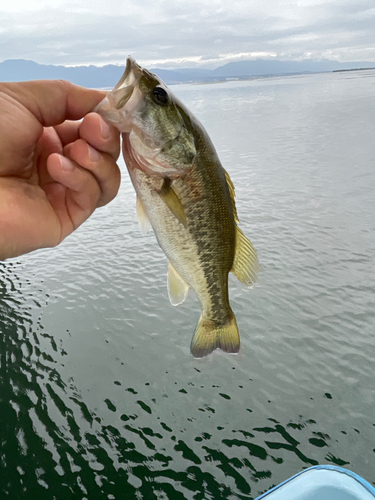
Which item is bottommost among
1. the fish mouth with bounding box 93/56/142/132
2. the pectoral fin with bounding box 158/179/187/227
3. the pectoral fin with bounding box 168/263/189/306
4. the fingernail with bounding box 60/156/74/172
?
the pectoral fin with bounding box 168/263/189/306

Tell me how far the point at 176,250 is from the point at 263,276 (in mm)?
5853

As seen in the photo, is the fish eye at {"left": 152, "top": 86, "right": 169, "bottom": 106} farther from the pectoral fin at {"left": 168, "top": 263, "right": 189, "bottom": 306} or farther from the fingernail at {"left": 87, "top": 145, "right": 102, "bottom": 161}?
the pectoral fin at {"left": 168, "top": 263, "right": 189, "bottom": 306}

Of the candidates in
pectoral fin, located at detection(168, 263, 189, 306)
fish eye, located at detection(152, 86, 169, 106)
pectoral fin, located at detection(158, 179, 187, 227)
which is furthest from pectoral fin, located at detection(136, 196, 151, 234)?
fish eye, located at detection(152, 86, 169, 106)

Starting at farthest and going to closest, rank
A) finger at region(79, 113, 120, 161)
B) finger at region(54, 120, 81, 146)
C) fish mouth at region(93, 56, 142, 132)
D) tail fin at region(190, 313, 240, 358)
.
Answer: tail fin at region(190, 313, 240, 358)
finger at region(54, 120, 81, 146)
finger at region(79, 113, 120, 161)
fish mouth at region(93, 56, 142, 132)

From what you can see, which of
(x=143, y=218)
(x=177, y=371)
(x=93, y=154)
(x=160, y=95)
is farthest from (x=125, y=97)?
(x=177, y=371)

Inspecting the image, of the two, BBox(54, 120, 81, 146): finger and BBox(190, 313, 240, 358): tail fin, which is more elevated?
BBox(54, 120, 81, 146): finger

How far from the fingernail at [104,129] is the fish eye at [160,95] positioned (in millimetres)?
301

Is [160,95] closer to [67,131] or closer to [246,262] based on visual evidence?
[67,131]

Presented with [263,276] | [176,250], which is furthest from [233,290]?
[176,250]

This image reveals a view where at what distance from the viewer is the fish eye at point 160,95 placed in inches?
79.6

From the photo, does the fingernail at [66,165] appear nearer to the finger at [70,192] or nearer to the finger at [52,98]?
the finger at [70,192]

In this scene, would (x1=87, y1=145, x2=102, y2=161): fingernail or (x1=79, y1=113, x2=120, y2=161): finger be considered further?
(x1=87, y1=145, x2=102, y2=161): fingernail

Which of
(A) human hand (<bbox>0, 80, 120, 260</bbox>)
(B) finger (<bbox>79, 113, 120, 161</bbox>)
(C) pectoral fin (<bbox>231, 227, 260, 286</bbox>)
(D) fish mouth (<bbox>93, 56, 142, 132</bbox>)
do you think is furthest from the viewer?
(C) pectoral fin (<bbox>231, 227, 260, 286</bbox>)

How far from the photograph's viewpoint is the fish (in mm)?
2012
